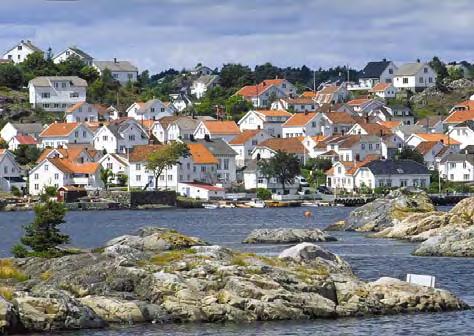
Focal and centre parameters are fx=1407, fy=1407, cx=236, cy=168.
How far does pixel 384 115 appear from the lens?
568 ft

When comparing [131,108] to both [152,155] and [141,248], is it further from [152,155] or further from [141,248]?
[141,248]

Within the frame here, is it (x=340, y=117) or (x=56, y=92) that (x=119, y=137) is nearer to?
(x=56, y=92)

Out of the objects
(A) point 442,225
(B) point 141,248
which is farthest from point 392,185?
(B) point 141,248

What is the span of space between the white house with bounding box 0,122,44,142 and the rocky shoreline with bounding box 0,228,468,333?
108 m

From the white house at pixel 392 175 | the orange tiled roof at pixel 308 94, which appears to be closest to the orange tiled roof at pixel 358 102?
the orange tiled roof at pixel 308 94

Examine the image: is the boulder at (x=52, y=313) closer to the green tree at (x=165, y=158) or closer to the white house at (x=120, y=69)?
the green tree at (x=165, y=158)

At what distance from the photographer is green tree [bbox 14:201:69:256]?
46.6m

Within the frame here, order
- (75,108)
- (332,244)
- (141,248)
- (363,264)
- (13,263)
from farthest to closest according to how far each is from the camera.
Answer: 1. (75,108)
2. (332,244)
3. (363,264)
4. (141,248)
5. (13,263)

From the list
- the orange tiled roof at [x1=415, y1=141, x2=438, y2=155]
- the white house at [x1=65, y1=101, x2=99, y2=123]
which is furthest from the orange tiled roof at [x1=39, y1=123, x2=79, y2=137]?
the orange tiled roof at [x1=415, y1=141, x2=438, y2=155]

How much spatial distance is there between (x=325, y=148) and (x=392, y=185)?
17.7m

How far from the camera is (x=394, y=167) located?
13050 centimetres

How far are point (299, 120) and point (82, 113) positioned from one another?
2503 cm

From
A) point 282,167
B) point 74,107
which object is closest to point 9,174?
point 282,167

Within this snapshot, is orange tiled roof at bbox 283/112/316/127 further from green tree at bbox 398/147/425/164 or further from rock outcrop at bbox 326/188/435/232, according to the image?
rock outcrop at bbox 326/188/435/232
